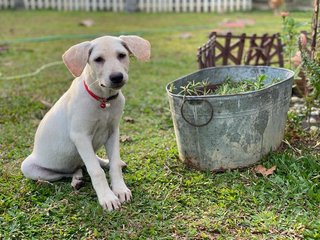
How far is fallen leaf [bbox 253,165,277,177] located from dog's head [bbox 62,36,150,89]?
4.02 ft

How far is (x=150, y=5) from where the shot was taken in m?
16.4

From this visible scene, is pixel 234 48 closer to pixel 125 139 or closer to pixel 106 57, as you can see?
pixel 125 139

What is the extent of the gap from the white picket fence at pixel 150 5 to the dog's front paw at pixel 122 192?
13.1 metres

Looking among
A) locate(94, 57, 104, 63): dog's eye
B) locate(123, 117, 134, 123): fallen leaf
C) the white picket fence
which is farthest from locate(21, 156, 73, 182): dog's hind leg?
the white picket fence

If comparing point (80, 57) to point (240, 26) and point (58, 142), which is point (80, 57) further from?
point (240, 26)

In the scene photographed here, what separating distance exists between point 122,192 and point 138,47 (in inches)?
40.1

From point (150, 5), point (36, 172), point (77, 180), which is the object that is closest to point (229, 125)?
point (77, 180)

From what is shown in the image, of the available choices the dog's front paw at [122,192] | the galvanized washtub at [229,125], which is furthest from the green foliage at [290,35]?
the dog's front paw at [122,192]

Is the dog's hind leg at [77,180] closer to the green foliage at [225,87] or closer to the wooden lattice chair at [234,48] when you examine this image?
the green foliage at [225,87]

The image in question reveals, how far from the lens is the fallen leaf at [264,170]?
3801 millimetres

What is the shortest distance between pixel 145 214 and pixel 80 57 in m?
1.14

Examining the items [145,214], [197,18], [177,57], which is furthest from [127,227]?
[197,18]

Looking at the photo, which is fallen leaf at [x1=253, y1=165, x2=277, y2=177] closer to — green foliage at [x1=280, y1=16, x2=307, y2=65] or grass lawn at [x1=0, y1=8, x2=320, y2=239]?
grass lawn at [x1=0, y1=8, x2=320, y2=239]

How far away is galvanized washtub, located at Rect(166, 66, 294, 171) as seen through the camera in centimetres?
374
